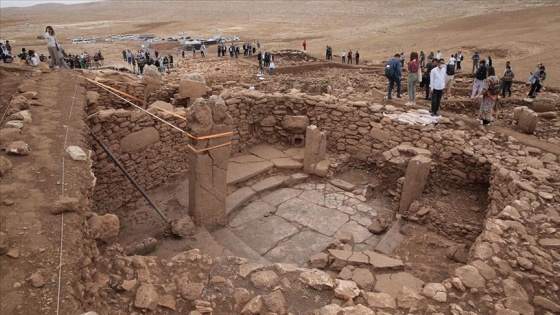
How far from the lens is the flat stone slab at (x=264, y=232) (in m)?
6.86

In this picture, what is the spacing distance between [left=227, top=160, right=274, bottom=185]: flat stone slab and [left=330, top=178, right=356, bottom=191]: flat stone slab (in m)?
1.53

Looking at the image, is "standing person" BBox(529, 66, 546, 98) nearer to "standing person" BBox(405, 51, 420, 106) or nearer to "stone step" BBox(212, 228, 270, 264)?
"standing person" BBox(405, 51, 420, 106)

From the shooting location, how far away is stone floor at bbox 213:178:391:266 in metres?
6.70

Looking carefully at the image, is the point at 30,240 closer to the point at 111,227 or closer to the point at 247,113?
the point at 111,227

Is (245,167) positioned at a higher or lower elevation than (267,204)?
higher

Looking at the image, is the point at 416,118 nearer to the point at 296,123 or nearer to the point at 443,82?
the point at 443,82

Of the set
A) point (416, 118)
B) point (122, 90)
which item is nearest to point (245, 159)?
point (122, 90)

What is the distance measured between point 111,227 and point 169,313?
1.28 meters

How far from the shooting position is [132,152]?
769cm

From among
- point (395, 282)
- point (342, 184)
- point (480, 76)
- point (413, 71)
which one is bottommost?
point (395, 282)

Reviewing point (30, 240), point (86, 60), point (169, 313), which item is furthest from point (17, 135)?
point (86, 60)

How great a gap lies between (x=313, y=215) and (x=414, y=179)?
2082 mm

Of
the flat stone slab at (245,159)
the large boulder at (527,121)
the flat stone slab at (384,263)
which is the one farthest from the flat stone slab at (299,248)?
the large boulder at (527,121)

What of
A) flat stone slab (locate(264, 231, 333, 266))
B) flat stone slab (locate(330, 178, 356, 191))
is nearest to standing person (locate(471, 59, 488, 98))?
flat stone slab (locate(330, 178, 356, 191))
